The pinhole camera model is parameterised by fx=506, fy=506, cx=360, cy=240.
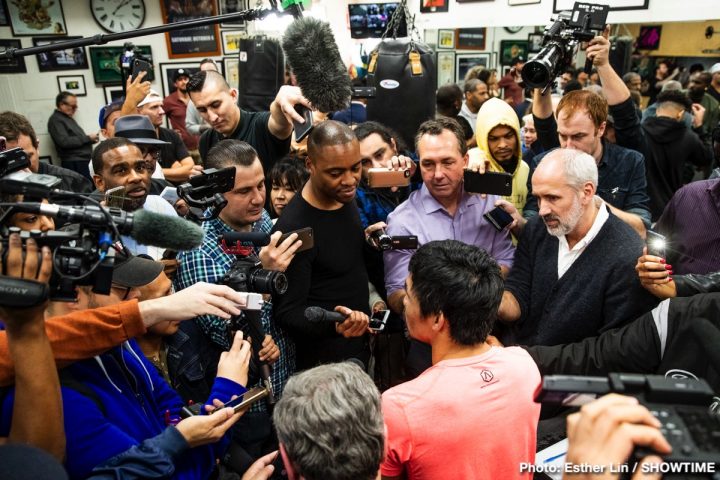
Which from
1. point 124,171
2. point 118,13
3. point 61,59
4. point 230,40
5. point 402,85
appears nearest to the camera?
point 124,171

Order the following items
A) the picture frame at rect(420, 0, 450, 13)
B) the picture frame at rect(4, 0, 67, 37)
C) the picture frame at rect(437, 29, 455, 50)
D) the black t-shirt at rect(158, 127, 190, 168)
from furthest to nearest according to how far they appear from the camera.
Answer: the picture frame at rect(437, 29, 455, 50), the picture frame at rect(4, 0, 67, 37), the picture frame at rect(420, 0, 450, 13), the black t-shirt at rect(158, 127, 190, 168)

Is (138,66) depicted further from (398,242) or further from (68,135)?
(68,135)

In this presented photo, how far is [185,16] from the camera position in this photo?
6.32m

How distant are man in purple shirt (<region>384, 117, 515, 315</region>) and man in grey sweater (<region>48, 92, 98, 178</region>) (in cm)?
466

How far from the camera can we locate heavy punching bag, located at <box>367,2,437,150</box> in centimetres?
307

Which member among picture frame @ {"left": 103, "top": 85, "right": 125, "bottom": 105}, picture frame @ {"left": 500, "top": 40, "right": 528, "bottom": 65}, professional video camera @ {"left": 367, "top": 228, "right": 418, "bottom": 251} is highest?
picture frame @ {"left": 500, "top": 40, "right": 528, "bottom": 65}

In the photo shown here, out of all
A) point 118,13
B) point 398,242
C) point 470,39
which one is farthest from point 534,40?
point 118,13

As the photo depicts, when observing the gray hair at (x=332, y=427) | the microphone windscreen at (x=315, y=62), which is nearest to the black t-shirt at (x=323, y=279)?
the microphone windscreen at (x=315, y=62)

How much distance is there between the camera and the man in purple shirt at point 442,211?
2201 mm

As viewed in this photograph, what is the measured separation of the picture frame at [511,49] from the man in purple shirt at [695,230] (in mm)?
4154

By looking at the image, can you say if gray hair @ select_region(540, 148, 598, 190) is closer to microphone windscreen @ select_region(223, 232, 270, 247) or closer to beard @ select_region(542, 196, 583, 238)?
beard @ select_region(542, 196, 583, 238)

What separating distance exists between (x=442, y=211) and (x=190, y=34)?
5.43m

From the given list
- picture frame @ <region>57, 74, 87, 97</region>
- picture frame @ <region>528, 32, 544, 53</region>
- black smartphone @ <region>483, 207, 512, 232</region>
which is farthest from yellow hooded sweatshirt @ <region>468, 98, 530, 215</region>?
picture frame @ <region>57, 74, 87, 97</region>

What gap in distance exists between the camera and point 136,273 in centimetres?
143
